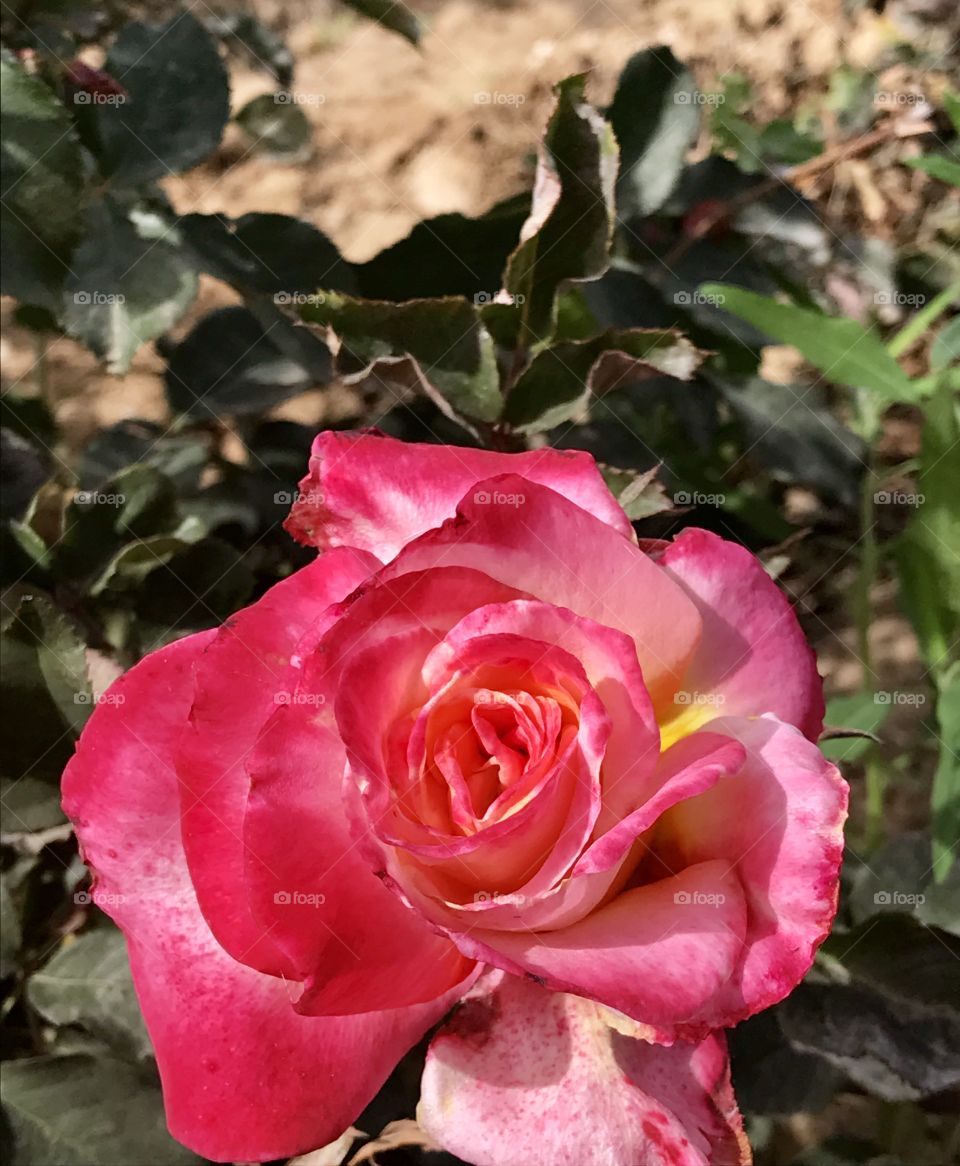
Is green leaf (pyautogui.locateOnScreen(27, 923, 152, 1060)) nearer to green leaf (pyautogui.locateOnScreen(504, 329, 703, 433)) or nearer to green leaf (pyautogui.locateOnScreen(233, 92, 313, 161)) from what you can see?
green leaf (pyautogui.locateOnScreen(504, 329, 703, 433))

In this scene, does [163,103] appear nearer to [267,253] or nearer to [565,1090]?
[267,253]

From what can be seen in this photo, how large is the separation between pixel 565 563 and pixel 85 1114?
51cm

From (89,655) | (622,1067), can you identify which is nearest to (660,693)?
(622,1067)

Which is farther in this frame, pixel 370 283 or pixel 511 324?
pixel 370 283

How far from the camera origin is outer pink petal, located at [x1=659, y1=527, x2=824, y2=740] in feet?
1.59

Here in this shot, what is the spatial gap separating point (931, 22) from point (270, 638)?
1540mm

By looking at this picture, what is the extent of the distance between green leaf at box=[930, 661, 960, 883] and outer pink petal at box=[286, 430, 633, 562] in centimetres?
37

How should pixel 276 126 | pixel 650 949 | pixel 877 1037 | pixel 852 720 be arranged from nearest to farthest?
pixel 650 949
pixel 877 1037
pixel 852 720
pixel 276 126

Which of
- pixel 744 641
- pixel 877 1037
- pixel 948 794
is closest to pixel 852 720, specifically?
pixel 948 794

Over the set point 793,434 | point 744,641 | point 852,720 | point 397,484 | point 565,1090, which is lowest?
point 852,720

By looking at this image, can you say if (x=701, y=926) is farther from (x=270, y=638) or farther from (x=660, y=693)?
(x=270, y=638)

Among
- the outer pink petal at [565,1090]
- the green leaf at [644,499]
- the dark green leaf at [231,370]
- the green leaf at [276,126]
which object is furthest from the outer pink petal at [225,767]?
the green leaf at [276,126]

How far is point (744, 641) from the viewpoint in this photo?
0.49 meters

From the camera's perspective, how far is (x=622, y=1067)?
1.55 ft
